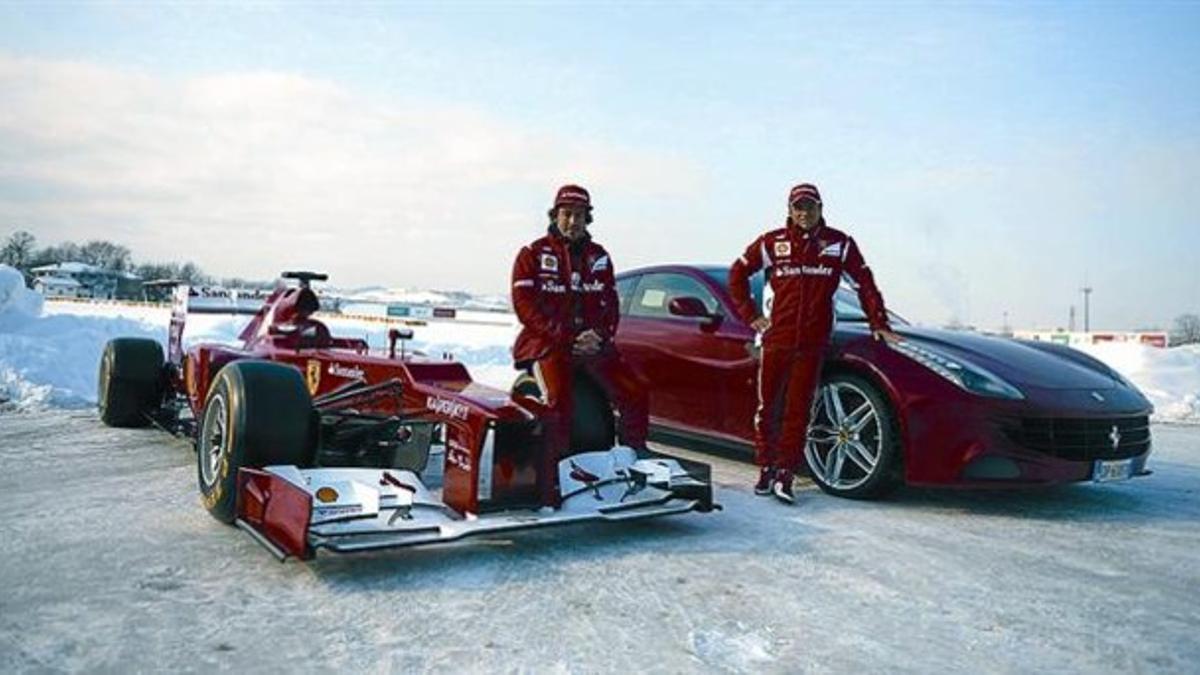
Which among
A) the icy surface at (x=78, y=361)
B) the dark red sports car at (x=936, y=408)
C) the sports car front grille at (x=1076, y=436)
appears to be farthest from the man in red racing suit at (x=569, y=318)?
the icy surface at (x=78, y=361)

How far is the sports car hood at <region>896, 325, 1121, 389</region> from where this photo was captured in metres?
5.08

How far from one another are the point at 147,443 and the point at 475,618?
4607 millimetres

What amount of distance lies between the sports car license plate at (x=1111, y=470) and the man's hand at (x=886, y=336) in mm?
1190

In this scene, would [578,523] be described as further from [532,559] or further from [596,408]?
[596,408]

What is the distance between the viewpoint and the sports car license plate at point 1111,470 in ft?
16.2

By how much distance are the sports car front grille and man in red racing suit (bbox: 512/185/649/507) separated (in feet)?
6.40

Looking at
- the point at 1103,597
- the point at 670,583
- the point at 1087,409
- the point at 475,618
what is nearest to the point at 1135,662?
the point at 1103,597

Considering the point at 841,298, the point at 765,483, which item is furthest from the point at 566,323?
the point at 841,298

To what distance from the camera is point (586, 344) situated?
4.76m

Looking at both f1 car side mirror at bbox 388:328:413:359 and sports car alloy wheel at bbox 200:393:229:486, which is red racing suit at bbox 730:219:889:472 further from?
sports car alloy wheel at bbox 200:393:229:486

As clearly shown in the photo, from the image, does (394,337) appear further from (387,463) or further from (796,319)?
(796,319)

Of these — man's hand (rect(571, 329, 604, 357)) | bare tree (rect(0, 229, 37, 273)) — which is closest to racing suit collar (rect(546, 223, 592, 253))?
man's hand (rect(571, 329, 604, 357))

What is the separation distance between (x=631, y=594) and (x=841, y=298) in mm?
3637

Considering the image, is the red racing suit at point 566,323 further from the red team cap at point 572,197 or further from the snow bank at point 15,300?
the snow bank at point 15,300
